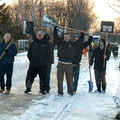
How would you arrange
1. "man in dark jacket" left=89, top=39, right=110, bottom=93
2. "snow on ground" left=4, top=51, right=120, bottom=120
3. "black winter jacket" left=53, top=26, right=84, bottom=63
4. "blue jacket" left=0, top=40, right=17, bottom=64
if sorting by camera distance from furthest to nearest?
"man in dark jacket" left=89, top=39, right=110, bottom=93
"blue jacket" left=0, top=40, right=17, bottom=64
"black winter jacket" left=53, top=26, right=84, bottom=63
"snow on ground" left=4, top=51, right=120, bottom=120

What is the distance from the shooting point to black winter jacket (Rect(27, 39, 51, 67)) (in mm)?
7344

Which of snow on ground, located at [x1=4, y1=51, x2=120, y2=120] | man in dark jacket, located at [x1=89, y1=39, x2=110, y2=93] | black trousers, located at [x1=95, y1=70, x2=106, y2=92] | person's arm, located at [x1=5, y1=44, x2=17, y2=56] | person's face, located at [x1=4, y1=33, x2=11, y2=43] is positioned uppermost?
person's face, located at [x1=4, y1=33, x2=11, y2=43]

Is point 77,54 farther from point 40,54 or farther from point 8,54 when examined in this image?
point 8,54

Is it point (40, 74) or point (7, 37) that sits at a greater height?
point (7, 37)

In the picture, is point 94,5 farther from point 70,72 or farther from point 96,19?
point 70,72

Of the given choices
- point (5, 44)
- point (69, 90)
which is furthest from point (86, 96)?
point (5, 44)

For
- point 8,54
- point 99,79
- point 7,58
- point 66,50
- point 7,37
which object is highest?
point 7,37

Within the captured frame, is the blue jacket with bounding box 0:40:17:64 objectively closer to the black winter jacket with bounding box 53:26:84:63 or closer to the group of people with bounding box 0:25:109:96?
the group of people with bounding box 0:25:109:96

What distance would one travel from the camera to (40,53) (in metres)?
7.34

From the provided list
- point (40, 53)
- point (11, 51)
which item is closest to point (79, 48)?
point (40, 53)

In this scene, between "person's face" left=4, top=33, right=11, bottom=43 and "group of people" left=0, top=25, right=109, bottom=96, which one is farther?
"person's face" left=4, top=33, right=11, bottom=43

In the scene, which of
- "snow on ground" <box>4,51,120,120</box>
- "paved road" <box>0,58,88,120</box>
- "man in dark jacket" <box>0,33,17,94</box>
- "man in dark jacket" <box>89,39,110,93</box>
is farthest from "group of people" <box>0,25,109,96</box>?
"snow on ground" <box>4,51,120,120</box>

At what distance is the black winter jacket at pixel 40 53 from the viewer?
734 cm

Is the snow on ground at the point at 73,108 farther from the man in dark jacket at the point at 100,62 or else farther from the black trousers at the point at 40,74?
the man in dark jacket at the point at 100,62
